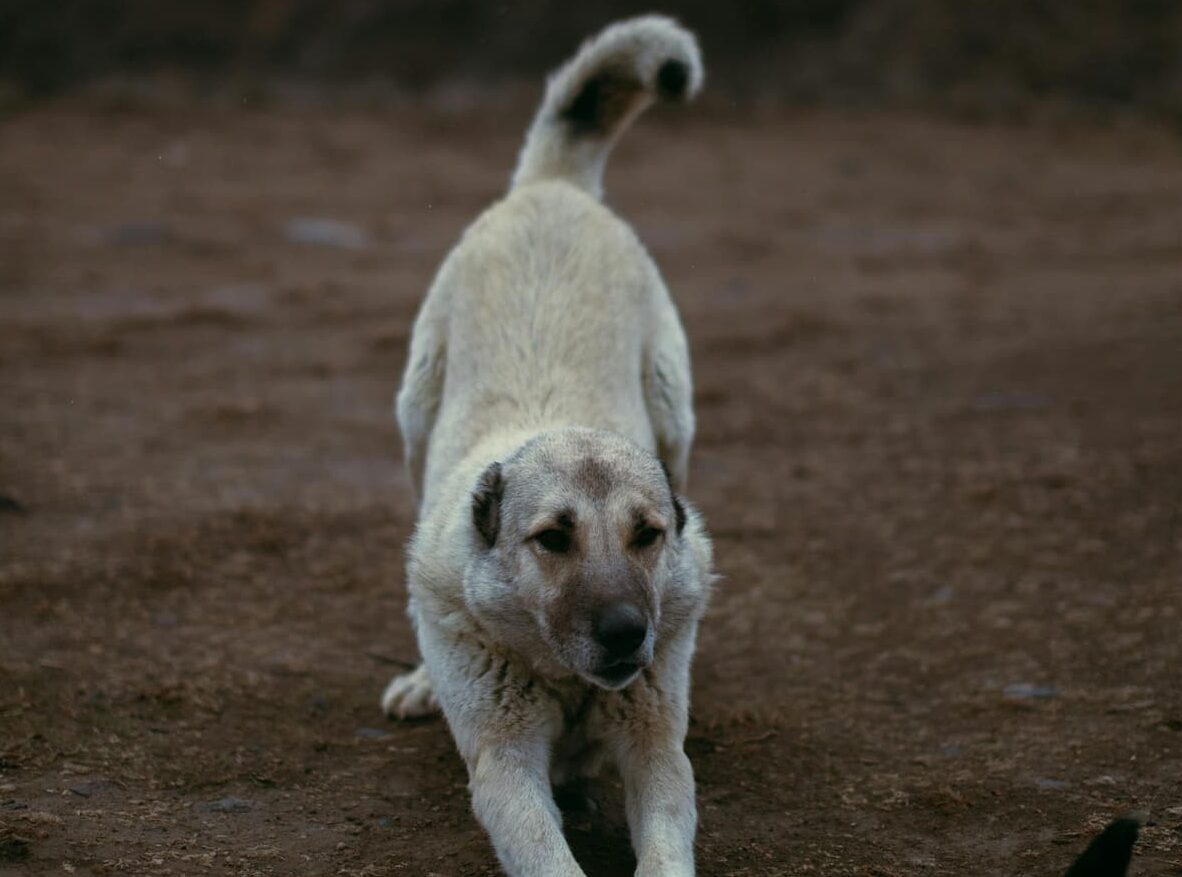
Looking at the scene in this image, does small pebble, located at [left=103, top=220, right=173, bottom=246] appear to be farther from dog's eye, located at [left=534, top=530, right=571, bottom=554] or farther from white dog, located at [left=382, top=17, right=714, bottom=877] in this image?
dog's eye, located at [left=534, top=530, right=571, bottom=554]

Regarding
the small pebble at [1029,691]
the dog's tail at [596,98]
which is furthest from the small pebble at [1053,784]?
the dog's tail at [596,98]

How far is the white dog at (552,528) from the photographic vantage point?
4.15 m

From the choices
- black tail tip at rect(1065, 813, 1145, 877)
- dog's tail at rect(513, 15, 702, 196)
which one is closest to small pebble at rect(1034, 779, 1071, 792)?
black tail tip at rect(1065, 813, 1145, 877)

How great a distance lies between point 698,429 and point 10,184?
9.23 m

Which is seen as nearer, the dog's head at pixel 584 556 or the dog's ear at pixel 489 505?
the dog's head at pixel 584 556

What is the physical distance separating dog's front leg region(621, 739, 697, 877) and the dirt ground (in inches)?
9.3

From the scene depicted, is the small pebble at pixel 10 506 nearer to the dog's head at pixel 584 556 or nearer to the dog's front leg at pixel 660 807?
the dog's head at pixel 584 556

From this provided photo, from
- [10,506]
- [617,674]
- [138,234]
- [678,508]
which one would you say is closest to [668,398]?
[678,508]

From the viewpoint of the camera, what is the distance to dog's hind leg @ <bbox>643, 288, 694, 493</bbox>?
591 centimetres

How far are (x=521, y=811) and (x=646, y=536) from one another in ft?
2.84

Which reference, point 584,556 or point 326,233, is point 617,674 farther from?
point 326,233

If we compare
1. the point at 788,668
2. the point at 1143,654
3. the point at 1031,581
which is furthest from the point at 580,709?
the point at 1031,581

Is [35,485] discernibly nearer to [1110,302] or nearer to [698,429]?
[698,429]

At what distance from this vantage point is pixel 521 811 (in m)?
4.12
